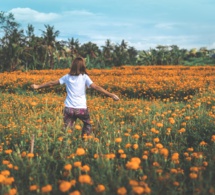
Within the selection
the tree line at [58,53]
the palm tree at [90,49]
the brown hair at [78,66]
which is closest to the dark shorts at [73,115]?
the brown hair at [78,66]

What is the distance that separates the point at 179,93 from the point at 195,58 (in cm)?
3431

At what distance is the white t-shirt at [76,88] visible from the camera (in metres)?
4.83

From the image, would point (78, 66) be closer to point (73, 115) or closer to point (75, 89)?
point (75, 89)

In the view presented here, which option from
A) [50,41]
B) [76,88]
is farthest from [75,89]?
[50,41]

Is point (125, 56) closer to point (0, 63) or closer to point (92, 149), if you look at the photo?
point (0, 63)

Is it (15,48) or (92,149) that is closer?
(92,149)

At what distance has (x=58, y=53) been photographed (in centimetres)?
3578

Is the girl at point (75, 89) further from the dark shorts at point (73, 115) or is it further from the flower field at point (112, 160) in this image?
the flower field at point (112, 160)

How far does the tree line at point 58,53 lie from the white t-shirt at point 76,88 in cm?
2765

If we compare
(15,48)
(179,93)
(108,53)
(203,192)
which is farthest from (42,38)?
(203,192)

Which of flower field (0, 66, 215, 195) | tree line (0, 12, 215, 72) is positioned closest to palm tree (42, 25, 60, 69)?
tree line (0, 12, 215, 72)

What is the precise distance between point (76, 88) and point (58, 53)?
3172 centimetres

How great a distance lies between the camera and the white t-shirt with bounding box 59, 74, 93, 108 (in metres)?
4.83

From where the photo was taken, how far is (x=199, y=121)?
4.94m
